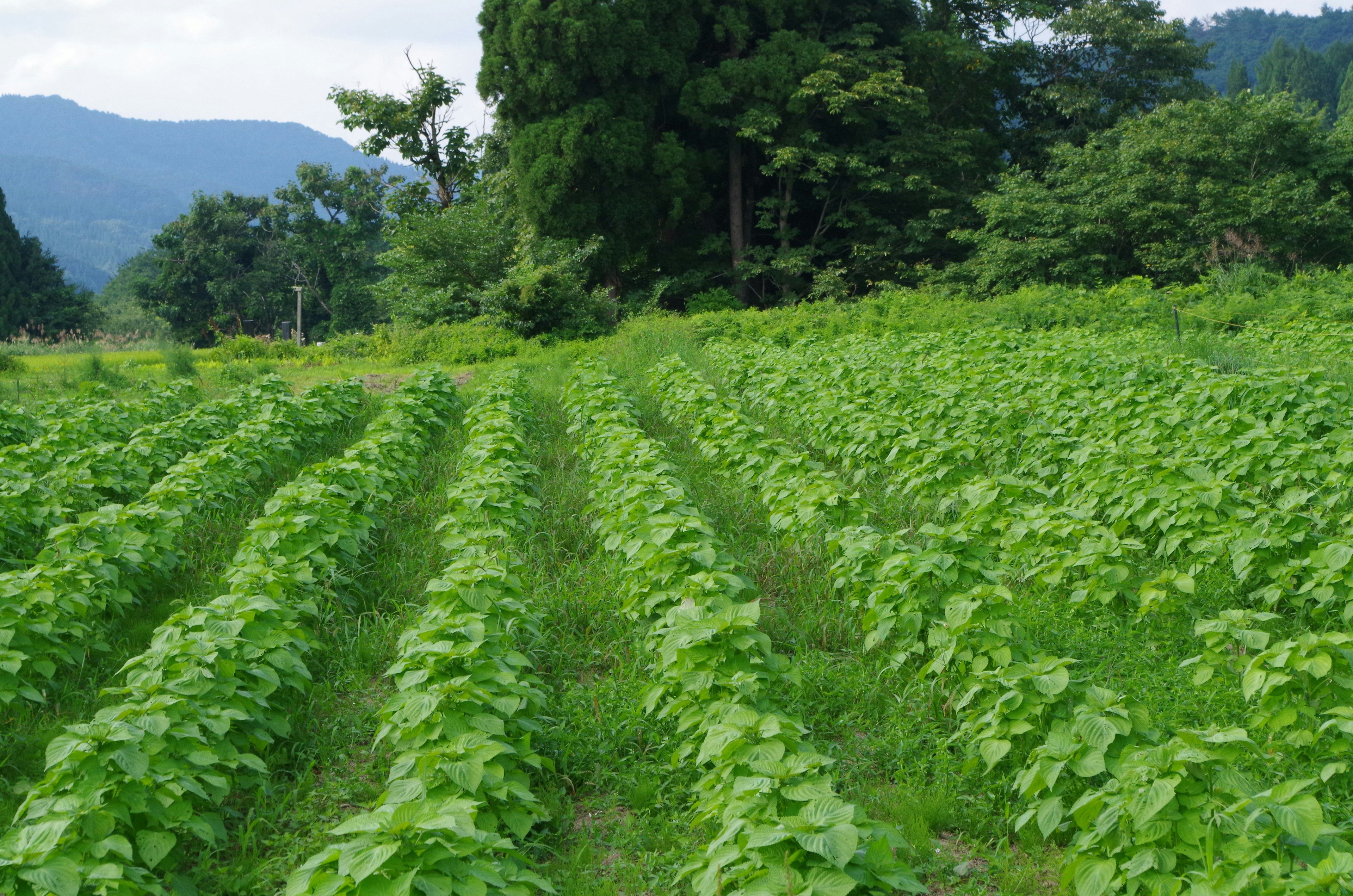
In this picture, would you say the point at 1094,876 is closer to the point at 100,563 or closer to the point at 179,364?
the point at 100,563

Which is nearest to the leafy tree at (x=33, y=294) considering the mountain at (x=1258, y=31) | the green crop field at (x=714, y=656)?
the green crop field at (x=714, y=656)

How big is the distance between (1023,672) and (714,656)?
1.17 m

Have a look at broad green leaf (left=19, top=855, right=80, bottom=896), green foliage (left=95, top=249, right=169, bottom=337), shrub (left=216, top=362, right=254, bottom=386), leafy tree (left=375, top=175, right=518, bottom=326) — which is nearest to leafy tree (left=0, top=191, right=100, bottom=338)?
green foliage (left=95, top=249, right=169, bottom=337)

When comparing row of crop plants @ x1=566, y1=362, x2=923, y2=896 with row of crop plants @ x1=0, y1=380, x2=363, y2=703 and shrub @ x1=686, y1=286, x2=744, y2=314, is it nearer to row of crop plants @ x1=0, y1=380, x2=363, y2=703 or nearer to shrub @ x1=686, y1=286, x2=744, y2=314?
row of crop plants @ x1=0, y1=380, x2=363, y2=703

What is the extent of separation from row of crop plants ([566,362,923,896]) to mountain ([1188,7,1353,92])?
79.4m

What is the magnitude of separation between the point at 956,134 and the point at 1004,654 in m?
22.4

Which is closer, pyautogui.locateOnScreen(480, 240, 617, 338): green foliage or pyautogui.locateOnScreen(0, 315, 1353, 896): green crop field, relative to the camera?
pyautogui.locateOnScreen(0, 315, 1353, 896): green crop field

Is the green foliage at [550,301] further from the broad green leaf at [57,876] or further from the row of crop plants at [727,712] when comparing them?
the broad green leaf at [57,876]

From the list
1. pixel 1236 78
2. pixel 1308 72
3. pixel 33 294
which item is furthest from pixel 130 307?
pixel 1308 72

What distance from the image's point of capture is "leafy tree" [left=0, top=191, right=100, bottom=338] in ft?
113

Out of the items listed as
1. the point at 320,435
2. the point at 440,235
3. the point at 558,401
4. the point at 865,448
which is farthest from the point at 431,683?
the point at 440,235

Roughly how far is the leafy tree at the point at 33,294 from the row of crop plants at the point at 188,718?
35.9 metres

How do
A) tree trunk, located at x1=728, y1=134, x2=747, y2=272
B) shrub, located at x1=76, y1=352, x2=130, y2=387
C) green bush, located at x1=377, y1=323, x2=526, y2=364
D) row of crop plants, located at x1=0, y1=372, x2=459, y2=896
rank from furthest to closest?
tree trunk, located at x1=728, y1=134, x2=747, y2=272
green bush, located at x1=377, y1=323, x2=526, y2=364
shrub, located at x1=76, y1=352, x2=130, y2=387
row of crop plants, located at x1=0, y1=372, x2=459, y2=896

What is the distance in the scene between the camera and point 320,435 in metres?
8.67
